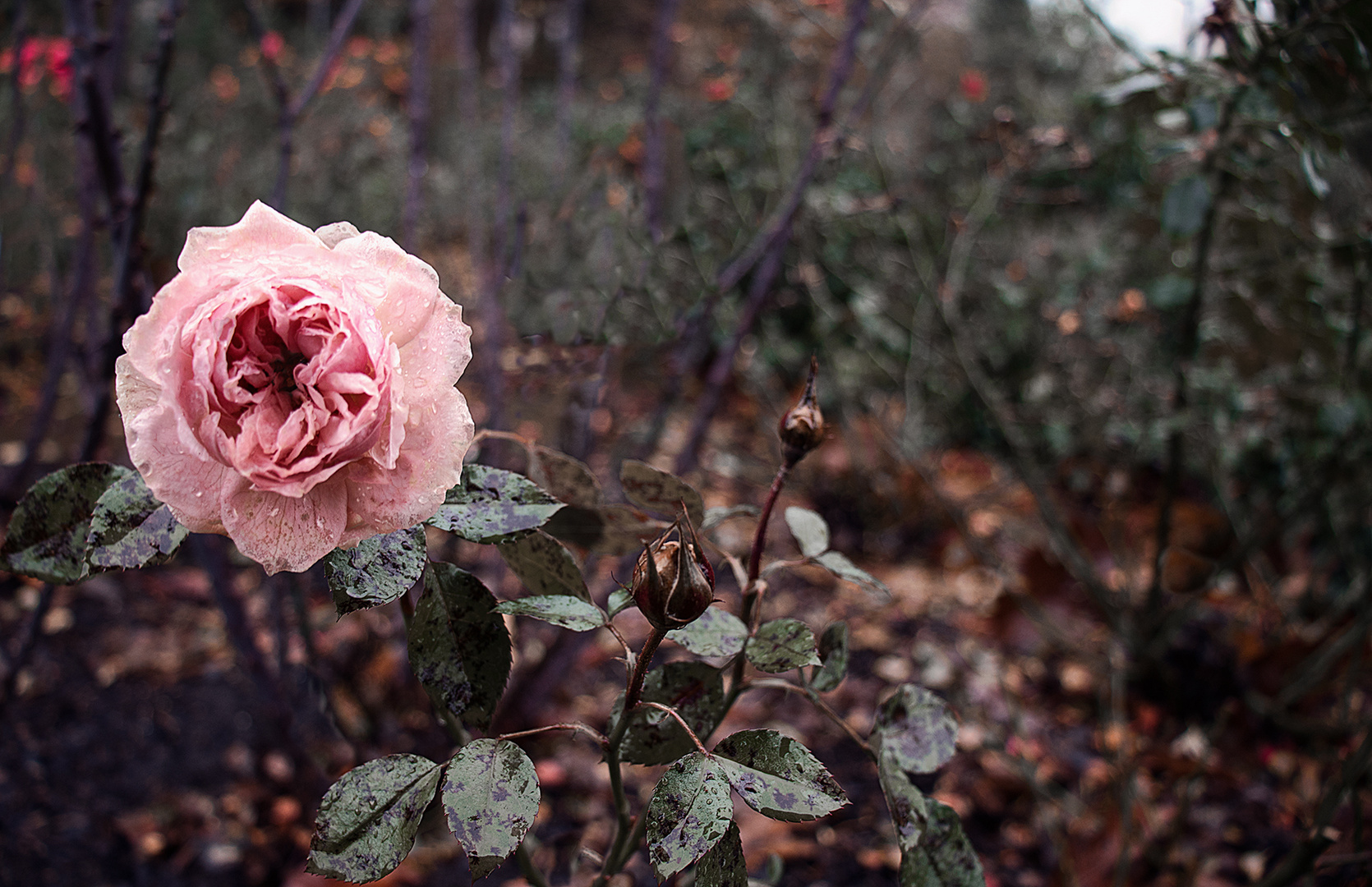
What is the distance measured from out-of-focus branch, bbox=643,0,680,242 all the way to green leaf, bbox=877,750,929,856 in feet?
4.29

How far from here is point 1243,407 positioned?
6.66 ft

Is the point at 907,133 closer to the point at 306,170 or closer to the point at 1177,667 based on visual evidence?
the point at 306,170

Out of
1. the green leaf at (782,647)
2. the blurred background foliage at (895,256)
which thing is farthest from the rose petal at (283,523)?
the blurred background foliage at (895,256)

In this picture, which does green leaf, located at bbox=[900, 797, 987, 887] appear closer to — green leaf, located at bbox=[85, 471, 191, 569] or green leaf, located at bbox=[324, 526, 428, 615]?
green leaf, located at bbox=[324, 526, 428, 615]

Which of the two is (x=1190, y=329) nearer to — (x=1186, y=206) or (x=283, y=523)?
(x=1186, y=206)

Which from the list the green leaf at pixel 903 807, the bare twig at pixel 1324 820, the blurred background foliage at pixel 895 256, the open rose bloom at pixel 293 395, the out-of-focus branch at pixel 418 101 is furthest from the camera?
the out-of-focus branch at pixel 418 101

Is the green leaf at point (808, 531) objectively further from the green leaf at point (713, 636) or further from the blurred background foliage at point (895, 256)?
the blurred background foliage at point (895, 256)

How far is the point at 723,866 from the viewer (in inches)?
16.5

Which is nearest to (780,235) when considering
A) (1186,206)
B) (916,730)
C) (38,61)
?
(1186,206)

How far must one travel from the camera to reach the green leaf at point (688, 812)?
0.38 metres

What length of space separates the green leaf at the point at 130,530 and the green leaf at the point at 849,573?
38 centimetres

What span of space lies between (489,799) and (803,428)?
273 mm

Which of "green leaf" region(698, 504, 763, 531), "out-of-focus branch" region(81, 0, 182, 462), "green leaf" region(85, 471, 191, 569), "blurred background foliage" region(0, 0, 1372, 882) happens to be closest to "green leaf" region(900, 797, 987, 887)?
"green leaf" region(698, 504, 763, 531)

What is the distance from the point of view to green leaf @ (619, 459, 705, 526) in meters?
0.52
